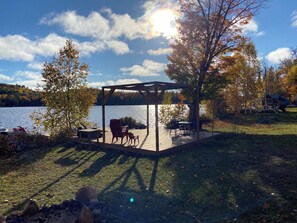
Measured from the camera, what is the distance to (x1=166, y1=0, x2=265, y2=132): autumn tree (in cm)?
1321

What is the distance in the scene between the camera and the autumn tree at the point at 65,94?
37.7 feet

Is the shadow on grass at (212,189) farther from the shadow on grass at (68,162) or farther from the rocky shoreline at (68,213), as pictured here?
the shadow on grass at (68,162)

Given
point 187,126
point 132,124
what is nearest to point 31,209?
point 187,126

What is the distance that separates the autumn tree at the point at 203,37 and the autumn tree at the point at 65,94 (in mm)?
5205

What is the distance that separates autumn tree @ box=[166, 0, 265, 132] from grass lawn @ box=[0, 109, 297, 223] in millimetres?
6129

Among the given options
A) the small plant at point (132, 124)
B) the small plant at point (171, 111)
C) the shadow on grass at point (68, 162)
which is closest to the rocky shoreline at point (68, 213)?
the shadow on grass at point (68, 162)

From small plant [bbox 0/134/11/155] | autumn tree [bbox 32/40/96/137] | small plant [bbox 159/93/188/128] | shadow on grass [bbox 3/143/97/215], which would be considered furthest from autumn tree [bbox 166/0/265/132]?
small plant [bbox 0/134/11/155]

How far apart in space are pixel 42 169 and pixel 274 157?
6703mm

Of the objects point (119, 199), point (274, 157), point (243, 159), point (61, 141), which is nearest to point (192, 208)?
point (119, 199)

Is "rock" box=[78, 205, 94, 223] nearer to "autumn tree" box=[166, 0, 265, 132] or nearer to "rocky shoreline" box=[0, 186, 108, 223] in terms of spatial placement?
"rocky shoreline" box=[0, 186, 108, 223]

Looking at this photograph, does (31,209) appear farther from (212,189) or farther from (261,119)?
(261,119)

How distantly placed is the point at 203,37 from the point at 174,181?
34.0 feet

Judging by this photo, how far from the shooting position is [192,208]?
4156 mm

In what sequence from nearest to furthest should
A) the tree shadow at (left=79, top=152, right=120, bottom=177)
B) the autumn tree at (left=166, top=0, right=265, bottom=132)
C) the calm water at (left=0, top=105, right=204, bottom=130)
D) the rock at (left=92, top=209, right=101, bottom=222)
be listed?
1. the rock at (left=92, top=209, right=101, bottom=222)
2. the tree shadow at (left=79, top=152, right=120, bottom=177)
3. the autumn tree at (left=166, top=0, right=265, bottom=132)
4. the calm water at (left=0, top=105, right=204, bottom=130)
